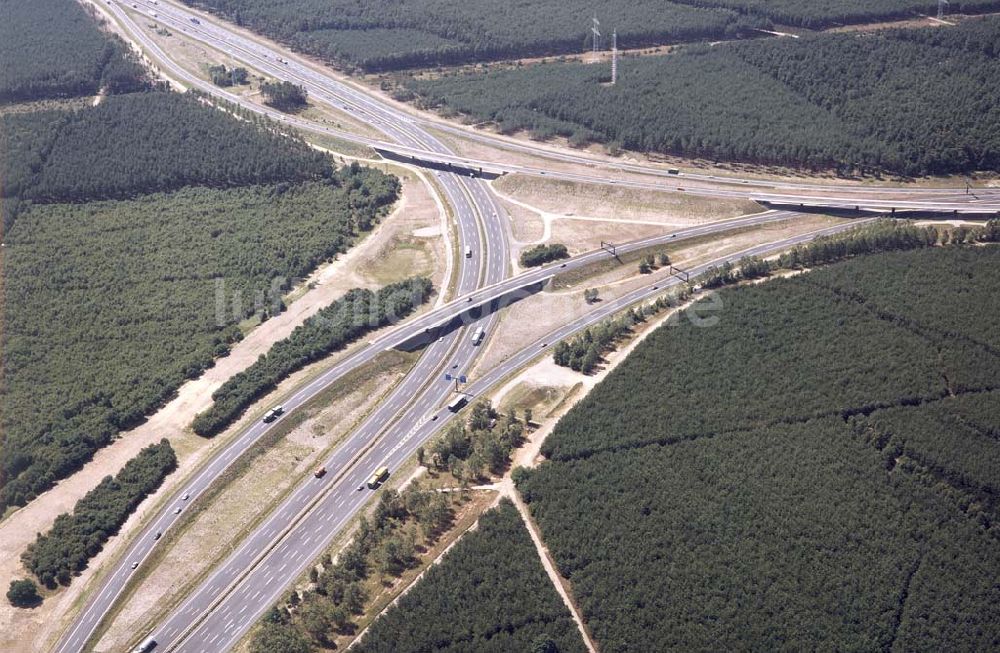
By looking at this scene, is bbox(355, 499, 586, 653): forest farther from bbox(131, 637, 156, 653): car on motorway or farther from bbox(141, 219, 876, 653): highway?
bbox(131, 637, 156, 653): car on motorway

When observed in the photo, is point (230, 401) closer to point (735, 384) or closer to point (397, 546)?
point (397, 546)

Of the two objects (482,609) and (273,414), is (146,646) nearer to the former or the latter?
(482,609)

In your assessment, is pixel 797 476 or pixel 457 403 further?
pixel 457 403

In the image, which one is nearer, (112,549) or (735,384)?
(112,549)

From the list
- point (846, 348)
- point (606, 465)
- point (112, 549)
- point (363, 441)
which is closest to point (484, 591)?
point (606, 465)

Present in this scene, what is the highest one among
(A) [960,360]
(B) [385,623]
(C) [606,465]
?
(A) [960,360]

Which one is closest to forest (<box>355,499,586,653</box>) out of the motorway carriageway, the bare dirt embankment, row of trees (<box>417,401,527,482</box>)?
row of trees (<box>417,401,527,482</box>)

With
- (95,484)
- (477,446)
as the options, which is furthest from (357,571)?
(95,484)
